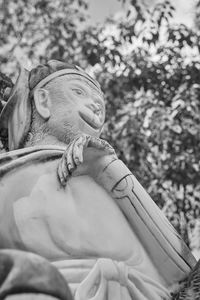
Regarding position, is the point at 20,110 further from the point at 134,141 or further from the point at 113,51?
the point at 113,51

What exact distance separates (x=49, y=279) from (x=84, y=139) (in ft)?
4.77

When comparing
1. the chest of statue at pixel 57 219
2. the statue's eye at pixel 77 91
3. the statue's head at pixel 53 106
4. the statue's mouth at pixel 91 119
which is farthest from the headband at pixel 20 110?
the chest of statue at pixel 57 219

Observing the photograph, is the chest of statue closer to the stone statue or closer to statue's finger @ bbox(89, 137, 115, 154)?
the stone statue

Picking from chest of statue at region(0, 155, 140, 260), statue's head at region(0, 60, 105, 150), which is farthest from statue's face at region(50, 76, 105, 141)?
chest of statue at region(0, 155, 140, 260)

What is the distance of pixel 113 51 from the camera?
855 centimetres

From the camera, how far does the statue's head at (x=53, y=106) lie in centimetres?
370

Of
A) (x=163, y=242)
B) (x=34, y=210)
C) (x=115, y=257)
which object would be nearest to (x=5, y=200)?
(x=34, y=210)

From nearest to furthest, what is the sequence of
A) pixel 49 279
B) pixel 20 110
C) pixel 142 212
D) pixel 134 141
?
pixel 49 279 → pixel 142 212 → pixel 20 110 → pixel 134 141

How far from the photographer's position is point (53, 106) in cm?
378

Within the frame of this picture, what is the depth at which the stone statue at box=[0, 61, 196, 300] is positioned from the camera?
9.63ft

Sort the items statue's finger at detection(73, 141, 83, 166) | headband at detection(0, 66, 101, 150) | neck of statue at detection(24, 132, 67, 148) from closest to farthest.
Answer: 1. statue's finger at detection(73, 141, 83, 166)
2. neck of statue at detection(24, 132, 67, 148)
3. headband at detection(0, 66, 101, 150)

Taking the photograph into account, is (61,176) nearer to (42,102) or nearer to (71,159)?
(71,159)

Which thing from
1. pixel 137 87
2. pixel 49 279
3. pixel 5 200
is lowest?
pixel 137 87

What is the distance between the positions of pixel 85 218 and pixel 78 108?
81 centimetres
